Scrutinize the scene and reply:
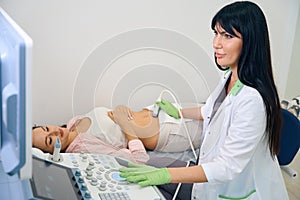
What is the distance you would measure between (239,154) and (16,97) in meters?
0.80

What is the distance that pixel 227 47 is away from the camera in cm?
118

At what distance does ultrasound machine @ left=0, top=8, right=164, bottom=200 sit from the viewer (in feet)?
1.78

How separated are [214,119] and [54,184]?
26.5 inches

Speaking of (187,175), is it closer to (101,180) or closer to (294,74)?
(101,180)

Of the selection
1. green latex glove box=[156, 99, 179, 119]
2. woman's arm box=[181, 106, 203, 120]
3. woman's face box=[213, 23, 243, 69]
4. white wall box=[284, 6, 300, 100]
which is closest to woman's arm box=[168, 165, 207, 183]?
woman's face box=[213, 23, 243, 69]

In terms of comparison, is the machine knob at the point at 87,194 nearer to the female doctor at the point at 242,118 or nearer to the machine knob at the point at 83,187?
the machine knob at the point at 83,187

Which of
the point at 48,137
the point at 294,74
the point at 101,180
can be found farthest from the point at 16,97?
the point at 294,74

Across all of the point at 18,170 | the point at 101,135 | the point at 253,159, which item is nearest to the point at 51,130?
the point at 101,135

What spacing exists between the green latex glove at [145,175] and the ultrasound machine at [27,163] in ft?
0.06

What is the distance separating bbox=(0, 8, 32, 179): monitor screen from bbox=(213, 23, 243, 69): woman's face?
0.75 metres

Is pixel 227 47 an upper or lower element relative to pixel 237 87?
upper

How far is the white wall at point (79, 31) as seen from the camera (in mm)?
1865

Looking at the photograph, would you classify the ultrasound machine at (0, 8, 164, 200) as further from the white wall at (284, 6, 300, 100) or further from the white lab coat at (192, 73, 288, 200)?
the white wall at (284, 6, 300, 100)

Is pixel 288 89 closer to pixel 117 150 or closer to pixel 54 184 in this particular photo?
pixel 117 150
